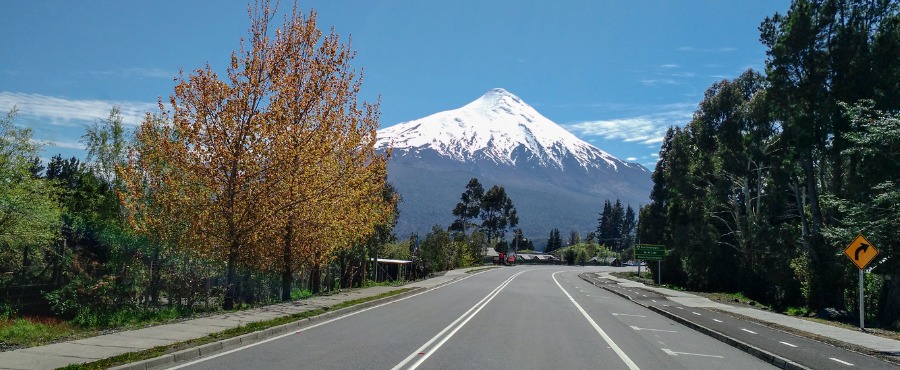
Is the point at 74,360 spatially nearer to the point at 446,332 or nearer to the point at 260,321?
the point at 260,321

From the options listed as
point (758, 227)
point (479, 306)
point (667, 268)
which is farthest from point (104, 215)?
point (667, 268)

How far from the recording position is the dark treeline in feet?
73.3

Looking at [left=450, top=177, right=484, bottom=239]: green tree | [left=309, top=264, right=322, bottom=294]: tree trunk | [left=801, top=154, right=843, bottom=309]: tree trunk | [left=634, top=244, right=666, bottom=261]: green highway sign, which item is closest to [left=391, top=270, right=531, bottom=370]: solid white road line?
[left=309, top=264, right=322, bottom=294]: tree trunk

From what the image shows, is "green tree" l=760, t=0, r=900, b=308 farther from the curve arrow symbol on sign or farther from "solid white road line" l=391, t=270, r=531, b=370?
"solid white road line" l=391, t=270, r=531, b=370

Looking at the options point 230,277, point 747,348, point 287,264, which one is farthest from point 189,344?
point 287,264

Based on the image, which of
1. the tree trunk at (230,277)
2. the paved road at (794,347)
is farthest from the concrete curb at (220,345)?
the paved road at (794,347)

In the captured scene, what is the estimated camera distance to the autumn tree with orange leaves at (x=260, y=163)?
67.4 feet

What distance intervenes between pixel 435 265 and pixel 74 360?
57953mm

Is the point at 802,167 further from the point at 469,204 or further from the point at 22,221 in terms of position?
the point at 469,204

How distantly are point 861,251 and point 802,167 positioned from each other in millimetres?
15129

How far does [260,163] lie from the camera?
2133cm

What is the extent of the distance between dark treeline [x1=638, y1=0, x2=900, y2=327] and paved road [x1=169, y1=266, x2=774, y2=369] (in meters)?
7.71

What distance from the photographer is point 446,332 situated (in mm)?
15609

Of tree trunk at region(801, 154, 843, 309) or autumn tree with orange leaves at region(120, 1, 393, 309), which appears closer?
autumn tree with orange leaves at region(120, 1, 393, 309)
